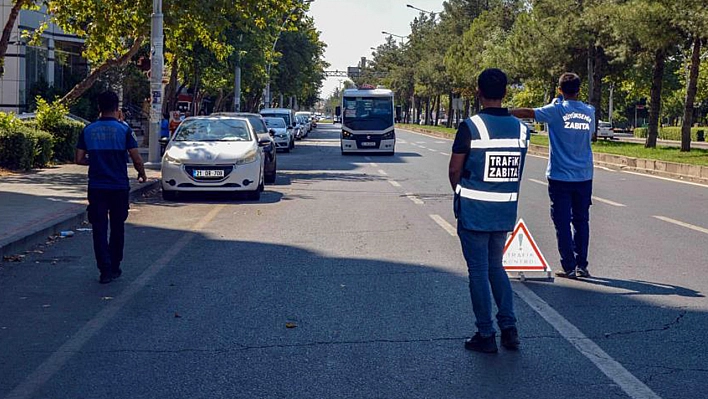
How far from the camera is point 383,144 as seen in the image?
38031mm

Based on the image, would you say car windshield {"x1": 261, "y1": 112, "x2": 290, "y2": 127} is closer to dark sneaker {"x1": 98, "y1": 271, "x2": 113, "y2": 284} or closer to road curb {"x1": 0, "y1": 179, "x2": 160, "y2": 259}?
road curb {"x1": 0, "y1": 179, "x2": 160, "y2": 259}

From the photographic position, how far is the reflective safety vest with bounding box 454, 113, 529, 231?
6.33 metres

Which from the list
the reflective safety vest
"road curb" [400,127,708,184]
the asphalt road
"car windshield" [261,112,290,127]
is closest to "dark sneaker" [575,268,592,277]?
the asphalt road

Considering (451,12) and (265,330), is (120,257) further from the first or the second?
(451,12)

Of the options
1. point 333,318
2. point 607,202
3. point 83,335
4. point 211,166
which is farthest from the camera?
point 607,202

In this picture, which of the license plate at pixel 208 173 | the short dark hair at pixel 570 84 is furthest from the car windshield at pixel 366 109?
the short dark hair at pixel 570 84

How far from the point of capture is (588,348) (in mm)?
6543

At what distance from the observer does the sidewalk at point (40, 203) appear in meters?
11.3

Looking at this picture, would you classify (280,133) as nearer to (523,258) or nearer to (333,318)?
(523,258)

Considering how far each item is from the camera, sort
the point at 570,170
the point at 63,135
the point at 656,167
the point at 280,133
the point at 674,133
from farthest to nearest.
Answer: the point at 674,133 → the point at 280,133 → the point at 656,167 → the point at 63,135 → the point at 570,170

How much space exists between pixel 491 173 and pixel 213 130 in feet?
42.3

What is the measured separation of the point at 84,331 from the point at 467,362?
2.81 metres

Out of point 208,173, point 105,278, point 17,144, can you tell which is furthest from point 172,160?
point 105,278

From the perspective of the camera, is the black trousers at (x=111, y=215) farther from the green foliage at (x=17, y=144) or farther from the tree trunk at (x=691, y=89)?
the tree trunk at (x=691, y=89)
